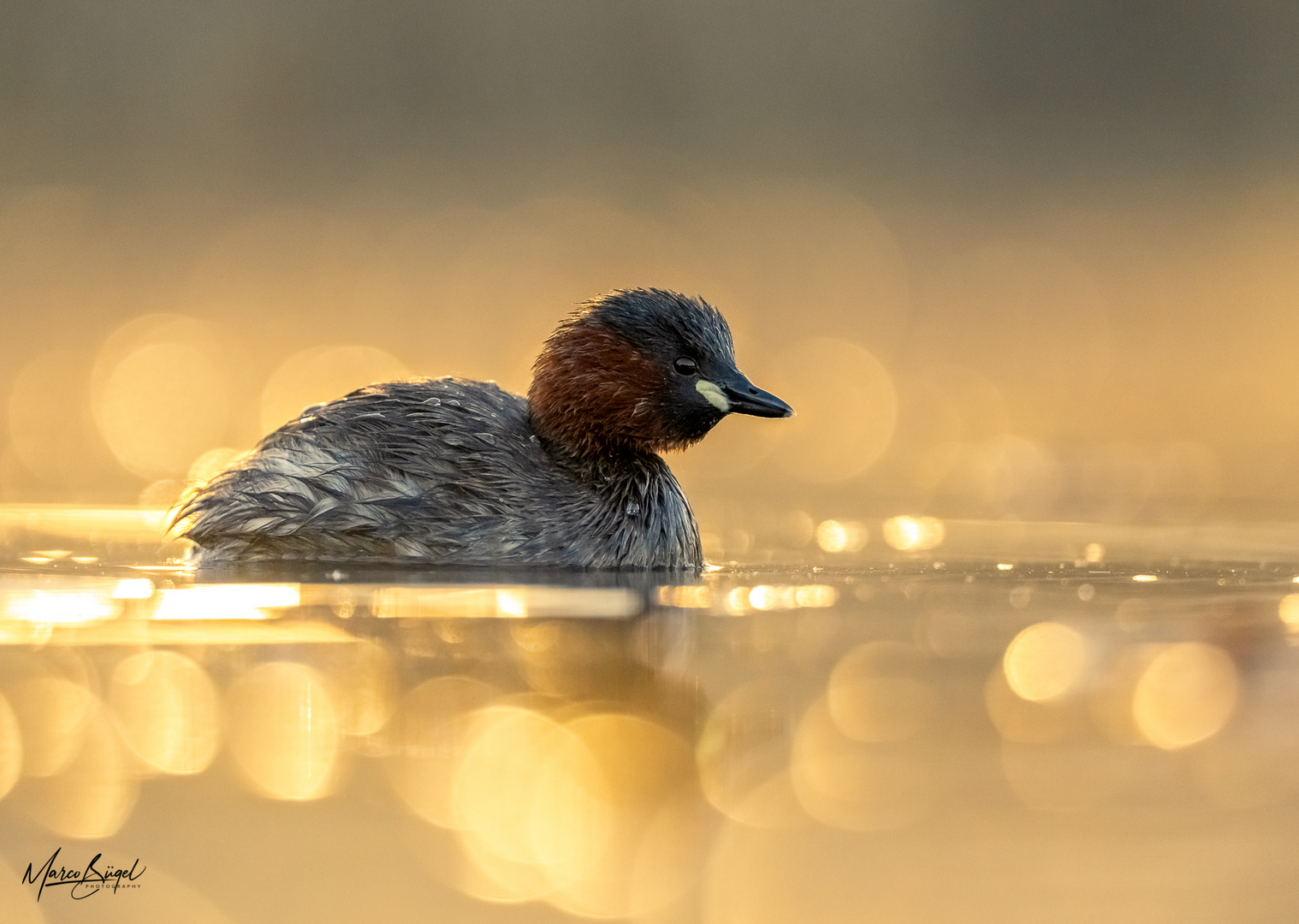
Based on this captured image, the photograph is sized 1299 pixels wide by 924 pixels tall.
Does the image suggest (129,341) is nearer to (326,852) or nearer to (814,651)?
(814,651)

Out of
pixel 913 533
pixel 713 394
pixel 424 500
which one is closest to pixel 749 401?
pixel 713 394

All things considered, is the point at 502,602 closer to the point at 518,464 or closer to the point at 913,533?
the point at 518,464

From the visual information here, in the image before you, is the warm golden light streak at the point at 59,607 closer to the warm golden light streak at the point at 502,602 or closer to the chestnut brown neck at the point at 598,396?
the warm golden light streak at the point at 502,602

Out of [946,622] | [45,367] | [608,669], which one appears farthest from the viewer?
[45,367]

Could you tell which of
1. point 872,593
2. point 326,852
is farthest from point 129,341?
point 326,852

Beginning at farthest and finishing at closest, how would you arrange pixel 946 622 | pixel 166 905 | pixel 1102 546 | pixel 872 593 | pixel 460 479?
1. pixel 1102 546
2. pixel 460 479
3. pixel 872 593
4. pixel 946 622
5. pixel 166 905

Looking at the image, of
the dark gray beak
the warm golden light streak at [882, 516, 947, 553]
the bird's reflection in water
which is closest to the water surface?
the bird's reflection in water

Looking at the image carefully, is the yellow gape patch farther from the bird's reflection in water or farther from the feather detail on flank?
the bird's reflection in water
